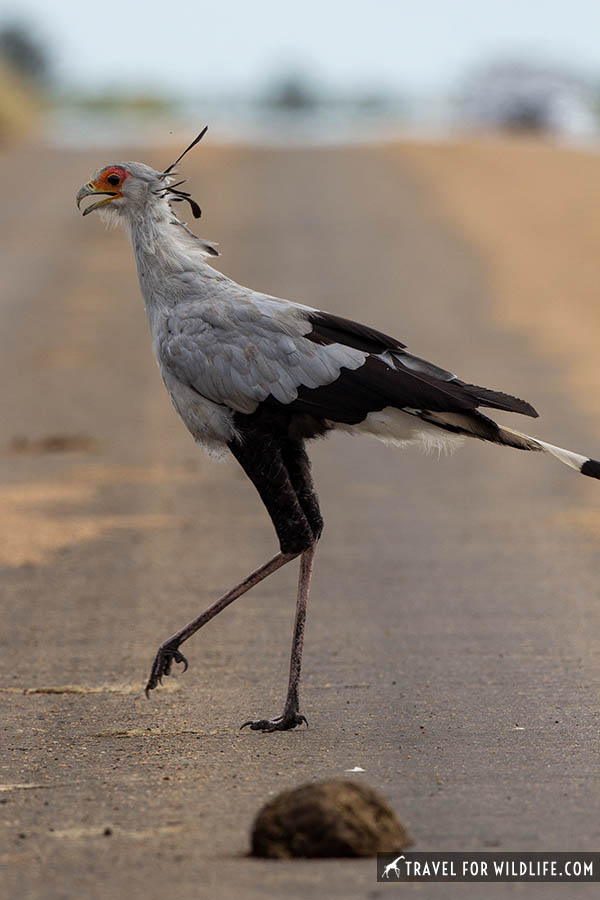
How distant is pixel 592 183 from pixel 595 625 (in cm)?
1899

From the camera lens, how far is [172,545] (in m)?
8.81

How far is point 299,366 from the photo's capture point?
5574 mm

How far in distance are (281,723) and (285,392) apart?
1.21 meters

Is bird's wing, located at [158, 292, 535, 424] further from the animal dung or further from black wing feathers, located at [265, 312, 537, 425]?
the animal dung

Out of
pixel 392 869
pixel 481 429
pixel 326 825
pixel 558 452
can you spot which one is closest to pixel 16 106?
pixel 481 429

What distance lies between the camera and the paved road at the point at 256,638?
4051 millimetres

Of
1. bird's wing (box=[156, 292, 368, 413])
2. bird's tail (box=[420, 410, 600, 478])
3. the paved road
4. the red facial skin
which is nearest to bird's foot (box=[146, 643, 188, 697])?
the paved road

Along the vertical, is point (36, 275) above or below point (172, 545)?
above

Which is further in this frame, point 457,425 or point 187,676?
point 187,676

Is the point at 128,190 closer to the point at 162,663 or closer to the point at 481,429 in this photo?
the point at 481,429

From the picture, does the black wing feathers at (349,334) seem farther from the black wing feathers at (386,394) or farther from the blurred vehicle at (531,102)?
the blurred vehicle at (531,102)

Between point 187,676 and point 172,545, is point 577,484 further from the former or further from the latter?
point 187,676

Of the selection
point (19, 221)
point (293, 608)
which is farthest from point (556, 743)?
point (19, 221)

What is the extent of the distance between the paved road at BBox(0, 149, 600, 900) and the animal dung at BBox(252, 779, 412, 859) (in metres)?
0.08
